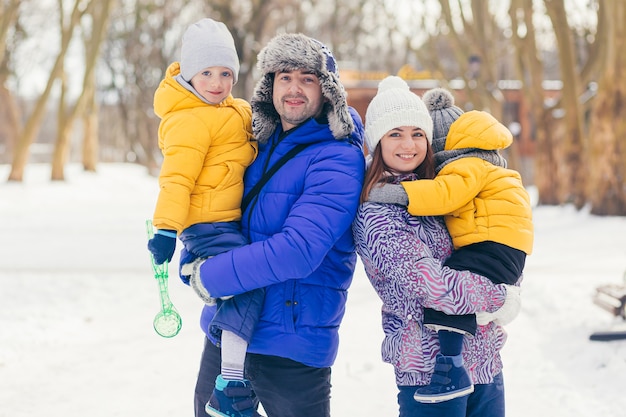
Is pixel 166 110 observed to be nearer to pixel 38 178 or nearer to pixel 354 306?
pixel 354 306

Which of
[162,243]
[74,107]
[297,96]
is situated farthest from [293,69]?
[74,107]

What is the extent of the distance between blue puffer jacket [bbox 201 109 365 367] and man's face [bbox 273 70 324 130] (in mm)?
54

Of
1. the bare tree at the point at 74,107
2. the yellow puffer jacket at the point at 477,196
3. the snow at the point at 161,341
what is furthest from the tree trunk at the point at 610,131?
the bare tree at the point at 74,107

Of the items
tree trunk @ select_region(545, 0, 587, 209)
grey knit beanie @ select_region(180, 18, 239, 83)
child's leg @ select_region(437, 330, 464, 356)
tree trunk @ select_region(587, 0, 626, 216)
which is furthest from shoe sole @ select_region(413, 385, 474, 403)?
tree trunk @ select_region(545, 0, 587, 209)

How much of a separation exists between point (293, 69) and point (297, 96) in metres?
0.10

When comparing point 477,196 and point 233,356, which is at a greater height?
point 477,196

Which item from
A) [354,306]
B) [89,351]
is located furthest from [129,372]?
[354,306]

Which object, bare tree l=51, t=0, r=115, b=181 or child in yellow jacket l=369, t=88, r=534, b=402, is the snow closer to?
child in yellow jacket l=369, t=88, r=534, b=402

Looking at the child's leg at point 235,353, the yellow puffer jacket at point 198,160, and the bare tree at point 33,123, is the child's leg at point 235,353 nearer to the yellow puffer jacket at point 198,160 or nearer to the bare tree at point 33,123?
the yellow puffer jacket at point 198,160

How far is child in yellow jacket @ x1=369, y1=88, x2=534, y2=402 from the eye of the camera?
2334 millimetres

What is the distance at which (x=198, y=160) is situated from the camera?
2646 millimetres

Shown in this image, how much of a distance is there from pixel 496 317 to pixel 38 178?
2133 centimetres

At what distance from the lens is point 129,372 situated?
16.3 ft

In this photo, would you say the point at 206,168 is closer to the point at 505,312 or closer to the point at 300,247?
the point at 300,247
